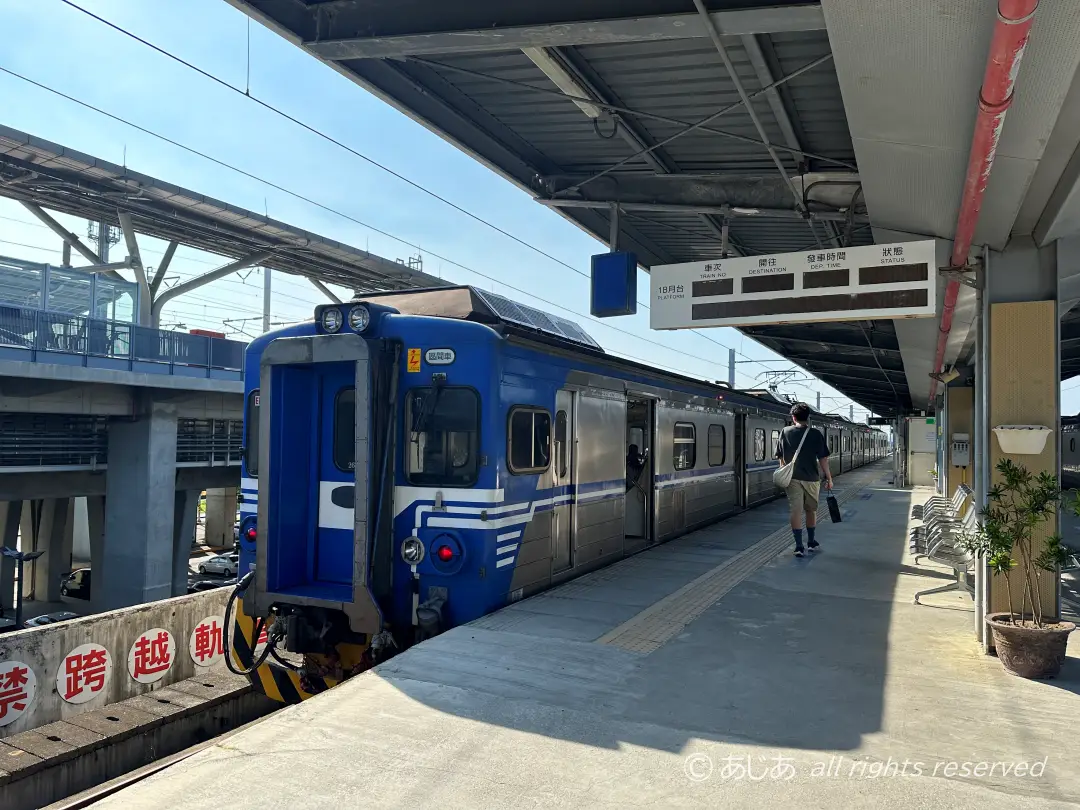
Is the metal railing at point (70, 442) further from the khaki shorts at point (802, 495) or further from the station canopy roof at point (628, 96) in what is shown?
the khaki shorts at point (802, 495)

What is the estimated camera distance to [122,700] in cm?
680

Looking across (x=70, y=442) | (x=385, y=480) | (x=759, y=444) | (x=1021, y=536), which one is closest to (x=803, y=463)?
(x=1021, y=536)

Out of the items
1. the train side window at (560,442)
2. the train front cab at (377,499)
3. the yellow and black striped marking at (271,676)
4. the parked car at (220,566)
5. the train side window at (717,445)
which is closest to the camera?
the train front cab at (377,499)

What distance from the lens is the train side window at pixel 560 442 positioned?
22.7 ft

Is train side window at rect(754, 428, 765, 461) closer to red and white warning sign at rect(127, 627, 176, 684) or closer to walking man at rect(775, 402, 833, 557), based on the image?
walking man at rect(775, 402, 833, 557)

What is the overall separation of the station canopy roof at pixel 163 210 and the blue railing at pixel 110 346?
4.04 metres

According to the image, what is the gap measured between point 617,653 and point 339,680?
211 cm

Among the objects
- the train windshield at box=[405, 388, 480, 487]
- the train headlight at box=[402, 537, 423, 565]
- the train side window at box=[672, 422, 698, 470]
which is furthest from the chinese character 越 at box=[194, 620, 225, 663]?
the train side window at box=[672, 422, 698, 470]

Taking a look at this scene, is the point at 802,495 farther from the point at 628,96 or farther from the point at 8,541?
the point at 8,541

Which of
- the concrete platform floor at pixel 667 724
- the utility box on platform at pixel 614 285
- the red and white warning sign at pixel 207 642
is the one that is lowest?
the red and white warning sign at pixel 207 642

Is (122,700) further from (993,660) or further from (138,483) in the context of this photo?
(138,483)

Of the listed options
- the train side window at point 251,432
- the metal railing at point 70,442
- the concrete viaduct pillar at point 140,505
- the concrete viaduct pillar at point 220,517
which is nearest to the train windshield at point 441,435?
the train side window at point 251,432

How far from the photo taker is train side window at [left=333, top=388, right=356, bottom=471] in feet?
19.9

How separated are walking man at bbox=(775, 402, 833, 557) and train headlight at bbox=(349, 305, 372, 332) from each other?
545cm
